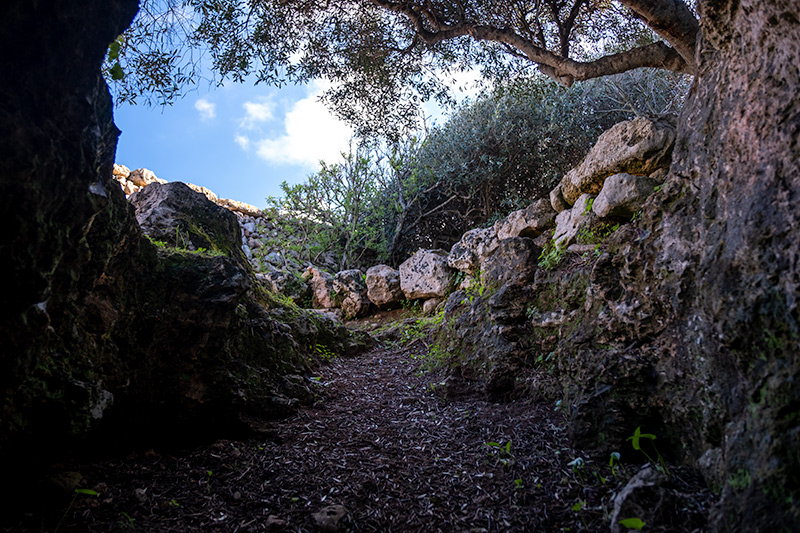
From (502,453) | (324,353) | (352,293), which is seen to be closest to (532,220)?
(324,353)

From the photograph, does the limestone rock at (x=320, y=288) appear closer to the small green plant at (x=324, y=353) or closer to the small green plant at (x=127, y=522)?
the small green plant at (x=324, y=353)

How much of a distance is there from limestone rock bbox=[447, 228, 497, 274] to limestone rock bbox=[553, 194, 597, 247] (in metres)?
2.35

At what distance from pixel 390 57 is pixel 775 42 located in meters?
6.53

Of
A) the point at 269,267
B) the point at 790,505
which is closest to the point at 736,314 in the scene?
the point at 790,505

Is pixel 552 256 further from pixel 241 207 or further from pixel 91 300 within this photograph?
pixel 241 207

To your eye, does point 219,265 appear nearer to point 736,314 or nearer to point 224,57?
point 736,314

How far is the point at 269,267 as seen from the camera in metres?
11.7

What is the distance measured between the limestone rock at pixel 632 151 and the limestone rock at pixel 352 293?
5.97 meters

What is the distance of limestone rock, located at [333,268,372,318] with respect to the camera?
10.1 m

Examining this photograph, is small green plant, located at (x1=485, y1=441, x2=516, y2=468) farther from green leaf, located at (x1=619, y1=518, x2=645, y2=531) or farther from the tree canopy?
the tree canopy

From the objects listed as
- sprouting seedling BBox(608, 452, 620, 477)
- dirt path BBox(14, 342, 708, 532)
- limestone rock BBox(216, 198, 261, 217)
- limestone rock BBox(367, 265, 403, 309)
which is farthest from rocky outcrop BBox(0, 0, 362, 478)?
limestone rock BBox(216, 198, 261, 217)

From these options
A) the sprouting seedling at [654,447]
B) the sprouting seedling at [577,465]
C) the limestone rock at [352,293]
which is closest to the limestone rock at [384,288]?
the limestone rock at [352,293]

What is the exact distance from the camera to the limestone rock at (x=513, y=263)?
5.17 metres

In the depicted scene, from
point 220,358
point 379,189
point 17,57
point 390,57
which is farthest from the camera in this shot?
point 379,189
